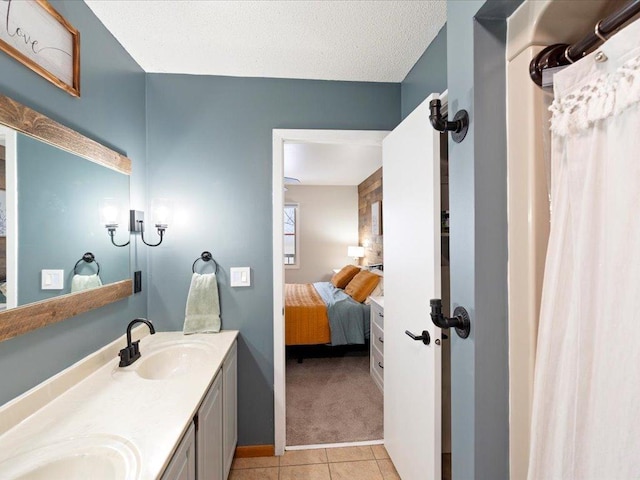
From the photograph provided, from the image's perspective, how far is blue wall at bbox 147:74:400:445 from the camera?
6.25 ft

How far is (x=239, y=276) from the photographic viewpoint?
6.33 feet

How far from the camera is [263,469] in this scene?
1.81 meters

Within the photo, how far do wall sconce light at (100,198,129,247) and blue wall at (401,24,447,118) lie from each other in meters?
1.82

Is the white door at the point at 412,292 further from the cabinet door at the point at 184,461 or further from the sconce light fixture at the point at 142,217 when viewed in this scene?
the sconce light fixture at the point at 142,217

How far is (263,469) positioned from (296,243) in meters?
4.38

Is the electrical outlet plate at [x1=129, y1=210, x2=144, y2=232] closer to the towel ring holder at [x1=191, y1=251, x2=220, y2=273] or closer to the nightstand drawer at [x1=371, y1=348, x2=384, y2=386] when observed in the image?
the towel ring holder at [x1=191, y1=251, x2=220, y2=273]

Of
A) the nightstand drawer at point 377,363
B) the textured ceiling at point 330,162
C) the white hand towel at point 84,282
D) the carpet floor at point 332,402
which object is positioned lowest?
the carpet floor at point 332,402

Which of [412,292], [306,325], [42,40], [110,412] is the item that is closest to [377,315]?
[306,325]

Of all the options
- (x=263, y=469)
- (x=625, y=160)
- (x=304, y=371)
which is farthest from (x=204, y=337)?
(x=625, y=160)

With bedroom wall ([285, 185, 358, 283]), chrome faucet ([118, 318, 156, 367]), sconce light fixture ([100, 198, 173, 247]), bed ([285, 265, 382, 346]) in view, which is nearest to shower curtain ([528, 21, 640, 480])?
chrome faucet ([118, 318, 156, 367])

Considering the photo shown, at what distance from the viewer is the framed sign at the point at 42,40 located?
38.4 inches

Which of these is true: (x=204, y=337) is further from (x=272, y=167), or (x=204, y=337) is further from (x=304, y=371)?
(x=304, y=371)

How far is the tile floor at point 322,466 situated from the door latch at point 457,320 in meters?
1.44

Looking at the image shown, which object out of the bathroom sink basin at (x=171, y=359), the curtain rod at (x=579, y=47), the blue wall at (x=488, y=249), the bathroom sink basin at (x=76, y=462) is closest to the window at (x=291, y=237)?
the bathroom sink basin at (x=171, y=359)
